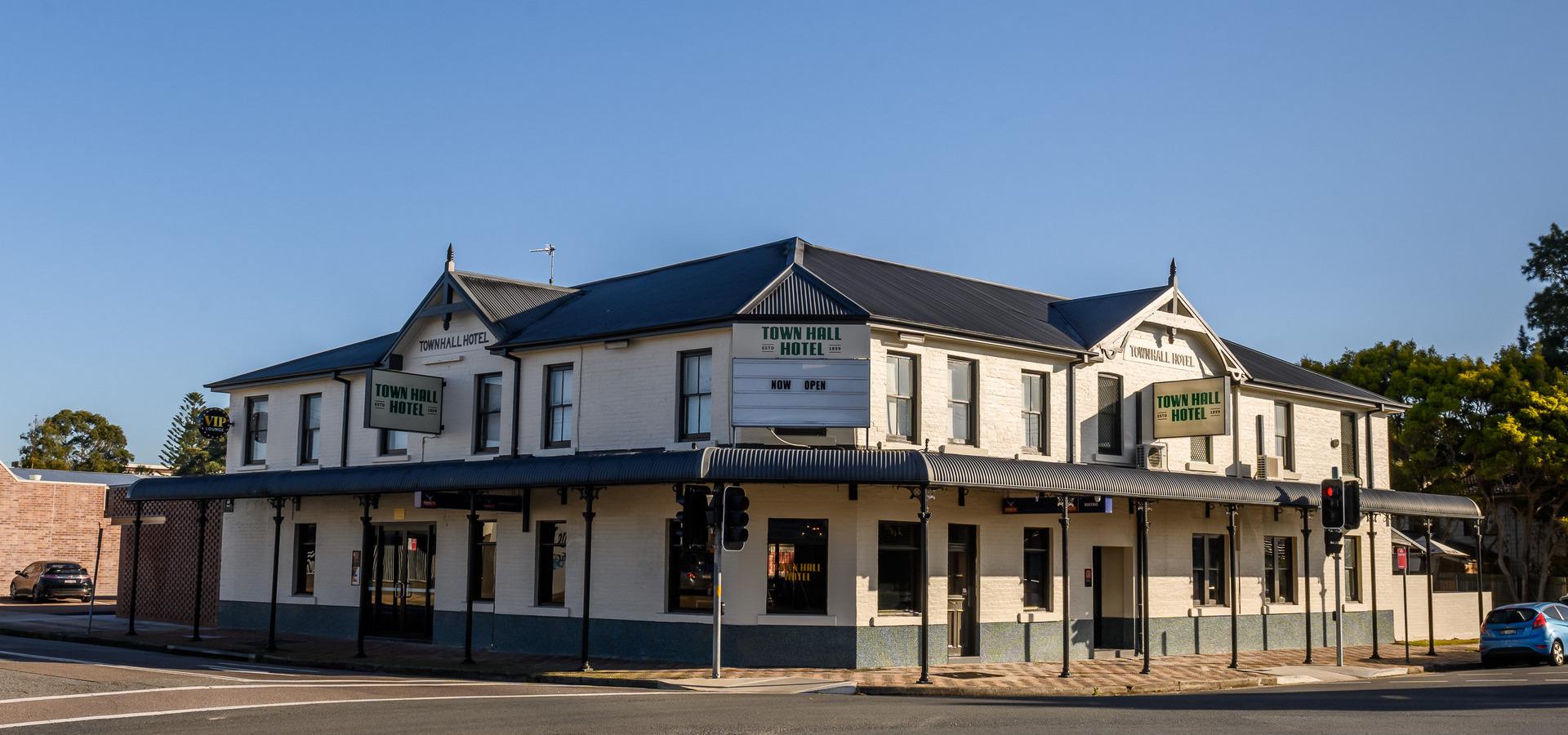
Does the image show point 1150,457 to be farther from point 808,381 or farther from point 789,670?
point 789,670

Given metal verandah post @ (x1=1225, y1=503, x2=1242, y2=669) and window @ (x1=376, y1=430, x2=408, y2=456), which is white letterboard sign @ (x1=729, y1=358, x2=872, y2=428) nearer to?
metal verandah post @ (x1=1225, y1=503, x2=1242, y2=669)

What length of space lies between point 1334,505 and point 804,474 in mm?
10796

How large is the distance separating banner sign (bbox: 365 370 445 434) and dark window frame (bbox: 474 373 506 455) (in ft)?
3.08

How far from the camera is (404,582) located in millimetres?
29641

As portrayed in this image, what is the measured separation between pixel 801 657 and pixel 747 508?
269cm

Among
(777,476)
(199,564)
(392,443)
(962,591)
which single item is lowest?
(962,591)

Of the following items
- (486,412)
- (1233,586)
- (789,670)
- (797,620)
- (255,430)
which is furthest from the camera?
(255,430)

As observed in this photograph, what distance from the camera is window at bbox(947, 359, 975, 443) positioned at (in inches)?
1009

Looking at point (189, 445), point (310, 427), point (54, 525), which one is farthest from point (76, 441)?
point (310, 427)

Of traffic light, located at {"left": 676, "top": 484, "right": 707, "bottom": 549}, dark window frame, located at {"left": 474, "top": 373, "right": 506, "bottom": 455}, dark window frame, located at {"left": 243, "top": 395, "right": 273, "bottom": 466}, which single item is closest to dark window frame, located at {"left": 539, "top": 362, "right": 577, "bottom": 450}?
dark window frame, located at {"left": 474, "top": 373, "right": 506, "bottom": 455}

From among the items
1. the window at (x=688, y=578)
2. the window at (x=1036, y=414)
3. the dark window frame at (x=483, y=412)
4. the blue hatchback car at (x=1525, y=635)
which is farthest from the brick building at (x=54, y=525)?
the blue hatchback car at (x=1525, y=635)

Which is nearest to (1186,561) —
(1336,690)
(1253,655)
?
(1253,655)

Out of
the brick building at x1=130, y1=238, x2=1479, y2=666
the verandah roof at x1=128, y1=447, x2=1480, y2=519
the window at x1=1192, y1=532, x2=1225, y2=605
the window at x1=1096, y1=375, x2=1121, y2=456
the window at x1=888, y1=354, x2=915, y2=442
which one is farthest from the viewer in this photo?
the window at x1=1192, y1=532, x2=1225, y2=605

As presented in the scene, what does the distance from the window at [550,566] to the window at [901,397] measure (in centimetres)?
681
